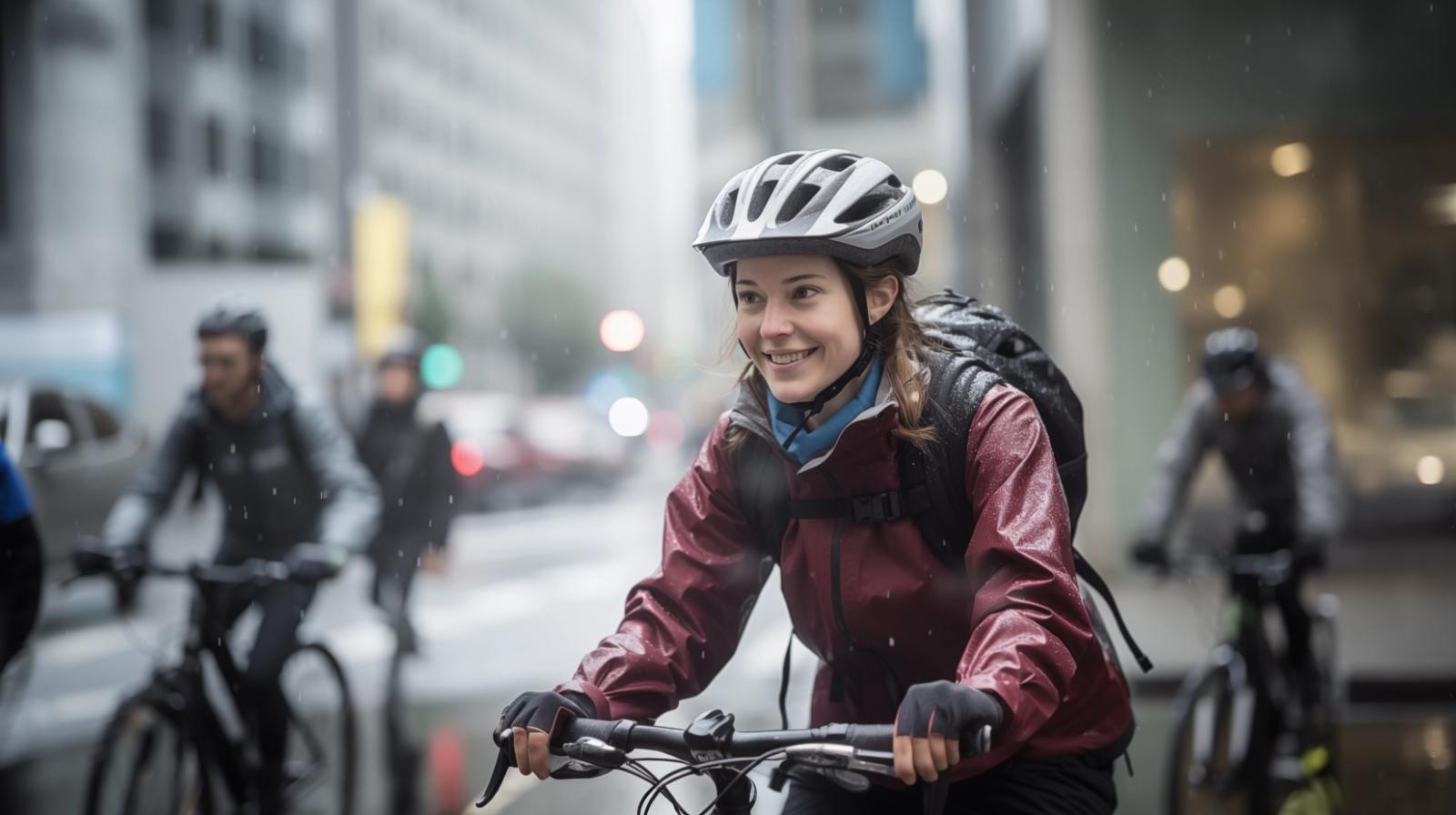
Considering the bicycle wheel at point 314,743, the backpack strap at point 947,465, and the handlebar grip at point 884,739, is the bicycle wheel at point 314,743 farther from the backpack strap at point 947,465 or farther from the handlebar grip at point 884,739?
the handlebar grip at point 884,739

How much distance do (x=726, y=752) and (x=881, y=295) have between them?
2.93 feet

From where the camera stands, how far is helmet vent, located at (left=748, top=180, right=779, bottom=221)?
2473 millimetres

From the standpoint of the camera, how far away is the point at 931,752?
1.94 m

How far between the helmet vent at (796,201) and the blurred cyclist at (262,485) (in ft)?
10.9

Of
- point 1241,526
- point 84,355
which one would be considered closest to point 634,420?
point 1241,526

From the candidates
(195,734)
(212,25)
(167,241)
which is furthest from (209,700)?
(212,25)

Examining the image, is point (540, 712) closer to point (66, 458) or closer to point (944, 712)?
point (944, 712)

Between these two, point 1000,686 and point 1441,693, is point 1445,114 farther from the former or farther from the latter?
point 1000,686

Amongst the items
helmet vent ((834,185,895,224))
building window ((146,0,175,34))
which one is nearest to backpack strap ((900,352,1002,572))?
helmet vent ((834,185,895,224))

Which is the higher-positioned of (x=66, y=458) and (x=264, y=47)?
(x=264, y=47)

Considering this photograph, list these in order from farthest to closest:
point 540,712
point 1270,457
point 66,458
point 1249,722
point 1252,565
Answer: point 66,458
point 1270,457
point 1252,565
point 1249,722
point 540,712

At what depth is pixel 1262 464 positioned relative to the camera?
19.9 ft

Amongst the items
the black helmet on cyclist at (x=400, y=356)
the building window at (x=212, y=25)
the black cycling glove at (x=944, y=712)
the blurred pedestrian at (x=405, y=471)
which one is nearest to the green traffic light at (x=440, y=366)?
the black helmet on cyclist at (x=400, y=356)

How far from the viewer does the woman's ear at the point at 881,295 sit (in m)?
2.56
